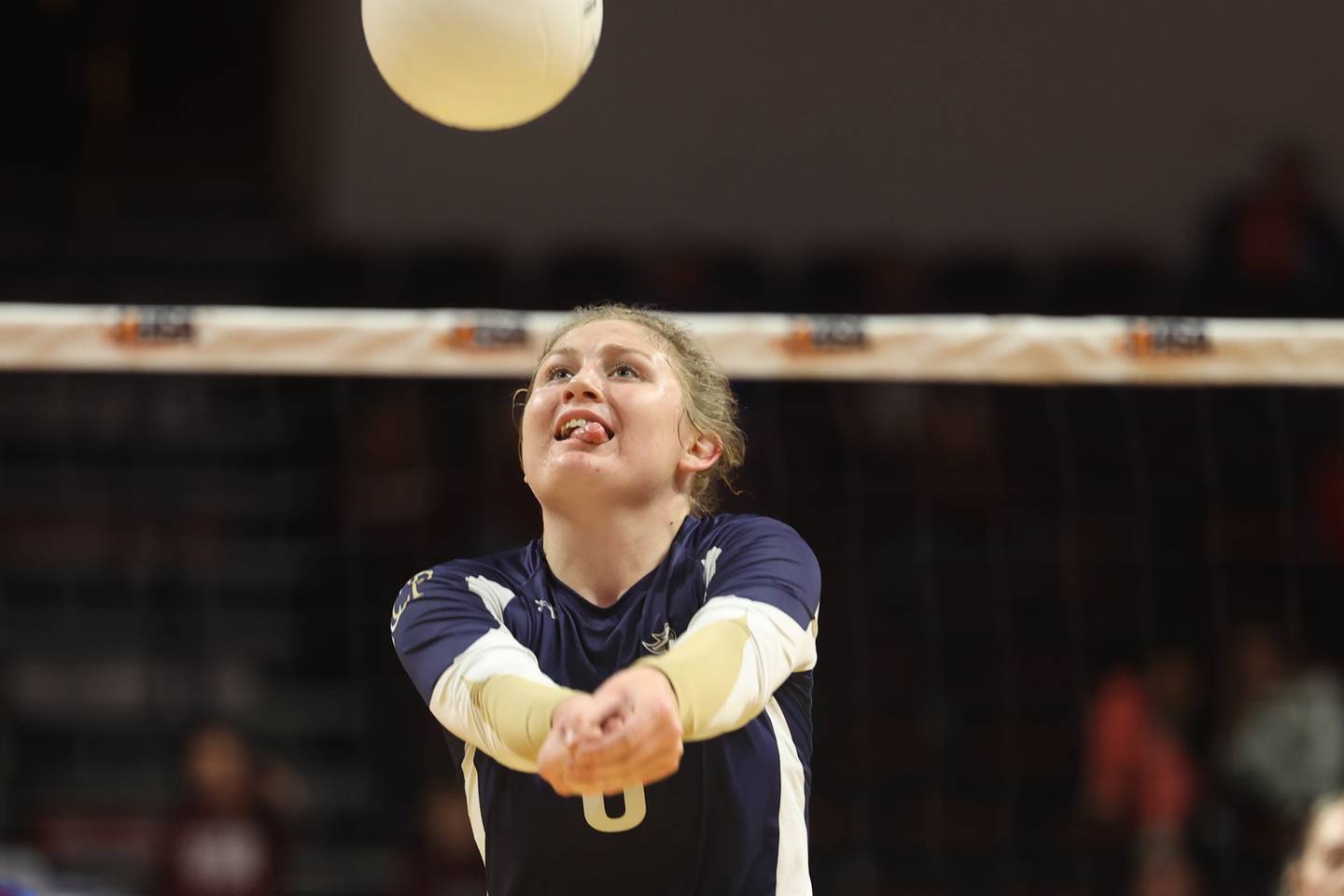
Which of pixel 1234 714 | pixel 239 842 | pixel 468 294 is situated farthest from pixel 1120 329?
pixel 468 294

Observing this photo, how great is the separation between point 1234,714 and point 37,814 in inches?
201

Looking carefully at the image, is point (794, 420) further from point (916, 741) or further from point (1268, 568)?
point (1268, 568)

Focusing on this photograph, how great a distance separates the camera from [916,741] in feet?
24.7

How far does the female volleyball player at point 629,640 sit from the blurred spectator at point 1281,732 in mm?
4672

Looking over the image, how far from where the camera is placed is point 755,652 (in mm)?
2383

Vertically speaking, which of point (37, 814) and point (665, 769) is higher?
point (37, 814)

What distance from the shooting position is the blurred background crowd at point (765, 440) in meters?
7.21

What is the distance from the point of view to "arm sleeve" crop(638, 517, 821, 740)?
89.1 inches

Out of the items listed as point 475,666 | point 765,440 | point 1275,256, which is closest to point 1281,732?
point 765,440

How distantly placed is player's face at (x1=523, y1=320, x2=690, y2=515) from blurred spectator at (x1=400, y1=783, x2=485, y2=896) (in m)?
4.49

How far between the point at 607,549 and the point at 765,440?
5.28 meters

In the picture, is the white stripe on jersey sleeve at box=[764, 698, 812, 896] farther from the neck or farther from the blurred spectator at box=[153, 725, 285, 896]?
the blurred spectator at box=[153, 725, 285, 896]

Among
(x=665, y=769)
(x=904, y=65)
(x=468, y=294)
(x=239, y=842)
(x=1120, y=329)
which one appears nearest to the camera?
(x=665, y=769)

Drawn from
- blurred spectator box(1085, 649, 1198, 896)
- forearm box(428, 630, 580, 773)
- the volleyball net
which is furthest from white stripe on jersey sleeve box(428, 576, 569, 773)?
blurred spectator box(1085, 649, 1198, 896)
